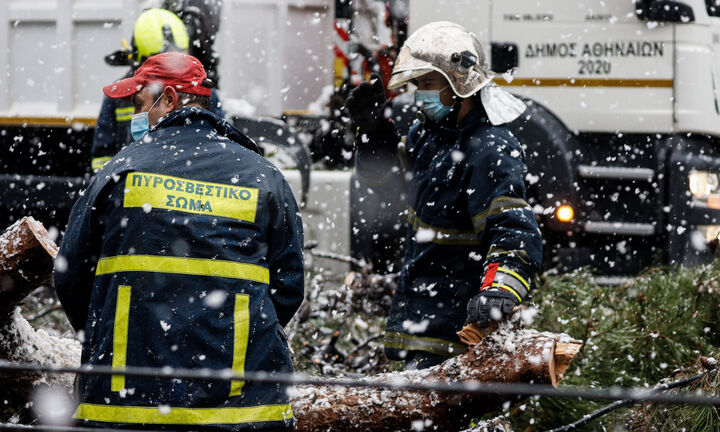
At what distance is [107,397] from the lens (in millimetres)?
2000

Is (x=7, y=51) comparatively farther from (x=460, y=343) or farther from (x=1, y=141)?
(x=460, y=343)

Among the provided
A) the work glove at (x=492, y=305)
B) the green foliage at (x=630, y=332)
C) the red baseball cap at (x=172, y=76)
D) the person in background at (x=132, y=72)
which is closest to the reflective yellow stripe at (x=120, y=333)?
the red baseball cap at (x=172, y=76)

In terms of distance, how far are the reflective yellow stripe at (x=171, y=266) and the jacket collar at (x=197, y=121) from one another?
1.30 ft

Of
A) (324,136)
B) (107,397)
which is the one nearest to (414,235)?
(107,397)

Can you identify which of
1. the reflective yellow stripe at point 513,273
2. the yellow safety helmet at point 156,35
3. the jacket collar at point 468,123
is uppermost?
the yellow safety helmet at point 156,35

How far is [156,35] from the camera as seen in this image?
4.51 m

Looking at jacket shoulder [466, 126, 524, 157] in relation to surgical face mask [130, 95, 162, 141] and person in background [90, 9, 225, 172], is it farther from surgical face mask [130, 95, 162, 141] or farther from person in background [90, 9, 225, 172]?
person in background [90, 9, 225, 172]

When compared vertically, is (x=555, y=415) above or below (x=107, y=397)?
below

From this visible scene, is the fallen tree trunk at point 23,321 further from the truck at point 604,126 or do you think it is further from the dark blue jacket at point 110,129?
the truck at point 604,126

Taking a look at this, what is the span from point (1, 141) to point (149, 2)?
1.59 metres

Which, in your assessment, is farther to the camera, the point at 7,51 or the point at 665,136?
the point at 7,51

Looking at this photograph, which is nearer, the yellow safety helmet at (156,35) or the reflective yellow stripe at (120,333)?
the reflective yellow stripe at (120,333)

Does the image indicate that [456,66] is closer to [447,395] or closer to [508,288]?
[508,288]

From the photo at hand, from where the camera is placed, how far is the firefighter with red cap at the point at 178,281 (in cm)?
200
